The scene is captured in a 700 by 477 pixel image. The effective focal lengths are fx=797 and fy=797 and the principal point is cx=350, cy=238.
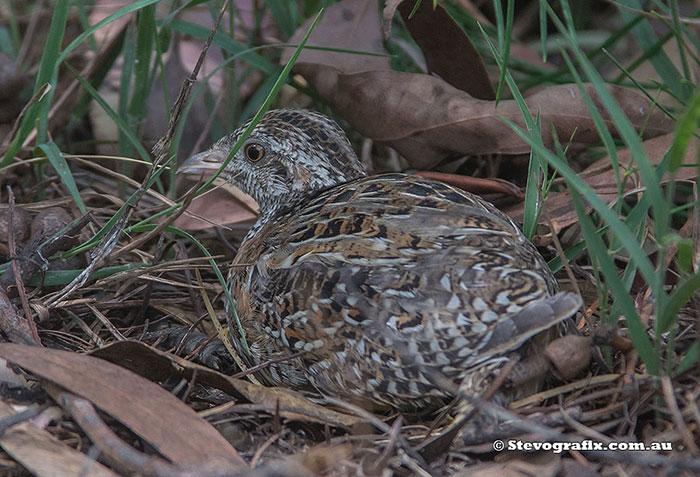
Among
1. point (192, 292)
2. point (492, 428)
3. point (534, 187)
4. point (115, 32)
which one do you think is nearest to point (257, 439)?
point (492, 428)

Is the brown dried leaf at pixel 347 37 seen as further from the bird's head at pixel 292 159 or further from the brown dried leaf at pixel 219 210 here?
the brown dried leaf at pixel 219 210

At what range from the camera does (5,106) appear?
488cm

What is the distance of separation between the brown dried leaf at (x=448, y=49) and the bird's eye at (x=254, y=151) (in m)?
1.03

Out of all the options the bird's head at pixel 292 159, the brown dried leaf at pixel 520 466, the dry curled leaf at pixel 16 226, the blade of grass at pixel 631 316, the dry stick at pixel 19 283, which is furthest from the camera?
the bird's head at pixel 292 159

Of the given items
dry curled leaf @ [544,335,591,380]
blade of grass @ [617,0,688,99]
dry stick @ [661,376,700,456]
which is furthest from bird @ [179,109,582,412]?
blade of grass @ [617,0,688,99]

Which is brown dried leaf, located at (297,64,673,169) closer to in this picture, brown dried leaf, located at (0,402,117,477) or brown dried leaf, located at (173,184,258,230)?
brown dried leaf, located at (173,184,258,230)

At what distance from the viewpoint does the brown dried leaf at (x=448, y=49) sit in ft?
13.6

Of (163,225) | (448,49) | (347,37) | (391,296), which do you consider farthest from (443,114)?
(163,225)

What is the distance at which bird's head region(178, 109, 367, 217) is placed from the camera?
3.94 metres

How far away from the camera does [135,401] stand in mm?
2734

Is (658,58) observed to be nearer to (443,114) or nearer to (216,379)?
(443,114)

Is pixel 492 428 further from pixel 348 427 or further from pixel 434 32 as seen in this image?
pixel 434 32

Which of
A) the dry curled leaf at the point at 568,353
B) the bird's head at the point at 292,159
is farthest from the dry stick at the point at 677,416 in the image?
the bird's head at the point at 292,159

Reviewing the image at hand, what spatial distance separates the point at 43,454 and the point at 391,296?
128 cm
